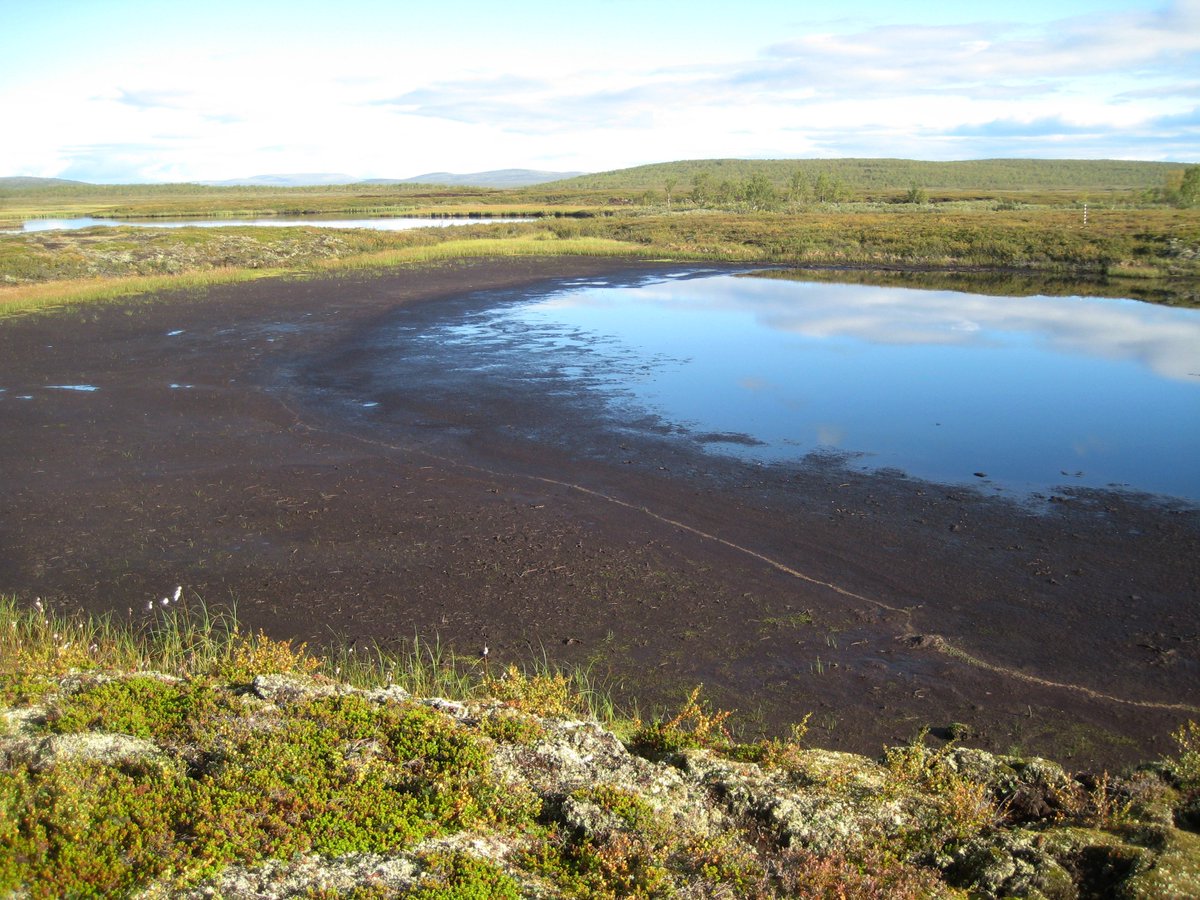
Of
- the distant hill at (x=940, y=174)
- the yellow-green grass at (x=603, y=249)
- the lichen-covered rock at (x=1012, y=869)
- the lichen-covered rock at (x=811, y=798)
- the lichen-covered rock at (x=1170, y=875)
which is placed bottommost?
the lichen-covered rock at (x=811, y=798)

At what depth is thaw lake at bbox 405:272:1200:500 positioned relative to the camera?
12023 millimetres

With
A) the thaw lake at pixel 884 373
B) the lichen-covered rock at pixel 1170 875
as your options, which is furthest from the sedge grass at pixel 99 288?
the lichen-covered rock at pixel 1170 875

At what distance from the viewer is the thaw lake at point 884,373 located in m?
12.0

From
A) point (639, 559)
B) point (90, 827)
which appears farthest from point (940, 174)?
point (90, 827)

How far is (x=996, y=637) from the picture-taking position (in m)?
6.80

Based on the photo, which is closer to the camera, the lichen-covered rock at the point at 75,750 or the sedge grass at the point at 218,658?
the lichen-covered rock at the point at 75,750

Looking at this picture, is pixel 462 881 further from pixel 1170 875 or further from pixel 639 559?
pixel 639 559

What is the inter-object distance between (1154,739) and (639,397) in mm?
10504

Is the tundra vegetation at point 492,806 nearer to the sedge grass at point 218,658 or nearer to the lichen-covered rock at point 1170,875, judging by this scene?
the lichen-covered rock at point 1170,875

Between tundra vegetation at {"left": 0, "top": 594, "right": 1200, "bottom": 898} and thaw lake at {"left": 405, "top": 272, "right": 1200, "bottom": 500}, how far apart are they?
23.6 ft

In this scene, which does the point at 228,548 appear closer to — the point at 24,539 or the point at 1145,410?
the point at 24,539

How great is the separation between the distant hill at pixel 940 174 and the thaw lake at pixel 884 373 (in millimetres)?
103890

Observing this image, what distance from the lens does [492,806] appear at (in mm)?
3713

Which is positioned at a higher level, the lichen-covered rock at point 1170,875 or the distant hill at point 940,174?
the distant hill at point 940,174
